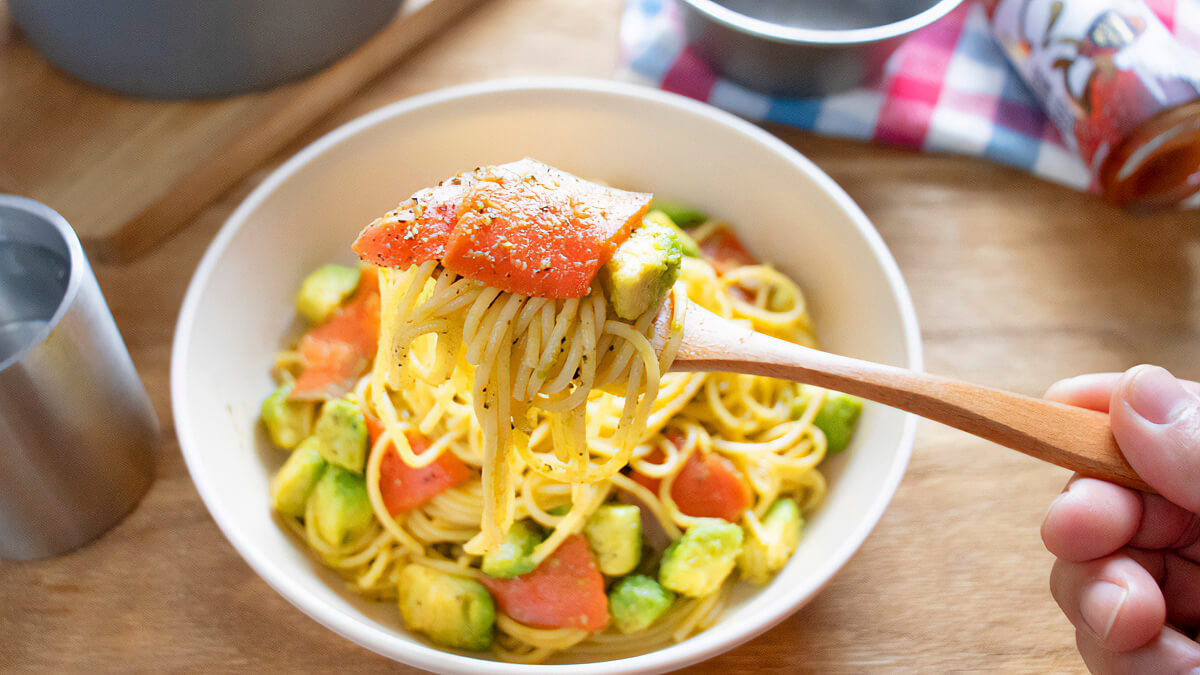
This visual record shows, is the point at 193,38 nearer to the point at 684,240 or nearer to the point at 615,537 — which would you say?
the point at 684,240

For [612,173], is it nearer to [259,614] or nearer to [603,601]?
[603,601]

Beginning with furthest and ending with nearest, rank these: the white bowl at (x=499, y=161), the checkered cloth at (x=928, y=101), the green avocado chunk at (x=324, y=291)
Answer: the checkered cloth at (x=928, y=101)
the green avocado chunk at (x=324, y=291)
the white bowl at (x=499, y=161)

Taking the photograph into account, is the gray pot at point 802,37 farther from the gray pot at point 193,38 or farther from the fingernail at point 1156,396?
the fingernail at point 1156,396

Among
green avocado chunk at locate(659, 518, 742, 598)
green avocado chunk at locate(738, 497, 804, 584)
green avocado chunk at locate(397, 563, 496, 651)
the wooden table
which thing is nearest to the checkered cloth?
the wooden table

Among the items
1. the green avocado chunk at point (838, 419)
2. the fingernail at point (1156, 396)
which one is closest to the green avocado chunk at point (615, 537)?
the green avocado chunk at point (838, 419)

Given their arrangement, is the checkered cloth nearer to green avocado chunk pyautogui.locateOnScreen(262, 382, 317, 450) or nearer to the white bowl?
the white bowl

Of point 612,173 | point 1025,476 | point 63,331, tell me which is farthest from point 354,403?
point 1025,476
